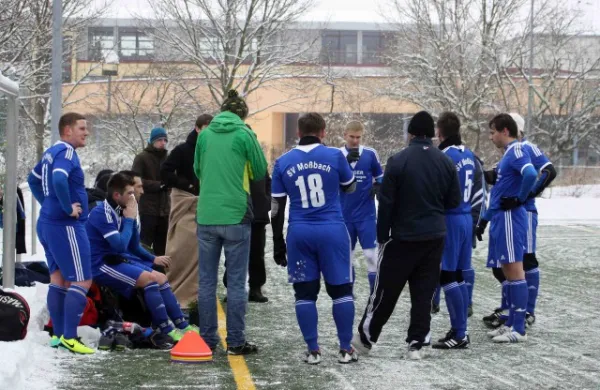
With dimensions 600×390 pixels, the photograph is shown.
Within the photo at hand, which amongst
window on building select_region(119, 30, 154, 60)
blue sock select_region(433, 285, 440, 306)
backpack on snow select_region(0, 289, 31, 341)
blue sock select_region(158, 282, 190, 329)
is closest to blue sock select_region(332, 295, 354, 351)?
blue sock select_region(158, 282, 190, 329)

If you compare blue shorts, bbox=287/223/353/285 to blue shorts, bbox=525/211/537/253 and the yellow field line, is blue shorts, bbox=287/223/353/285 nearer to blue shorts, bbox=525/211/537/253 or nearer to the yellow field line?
the yellow field line

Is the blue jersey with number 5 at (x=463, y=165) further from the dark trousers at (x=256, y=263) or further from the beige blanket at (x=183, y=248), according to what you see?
the dark trousers at (x=256, y=263)

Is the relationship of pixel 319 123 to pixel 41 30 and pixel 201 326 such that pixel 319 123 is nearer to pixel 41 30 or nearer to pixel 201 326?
pixel 201 326

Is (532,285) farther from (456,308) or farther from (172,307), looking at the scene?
(172,307)

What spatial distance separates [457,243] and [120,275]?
2.87 metres

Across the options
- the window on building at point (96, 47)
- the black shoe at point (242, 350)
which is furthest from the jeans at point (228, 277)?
the window on building at point (96, 47)

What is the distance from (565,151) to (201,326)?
3690cm

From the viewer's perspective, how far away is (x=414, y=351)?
9133 millimetres

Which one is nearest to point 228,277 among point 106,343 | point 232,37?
point 106,343

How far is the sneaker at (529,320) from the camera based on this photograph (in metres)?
11.1

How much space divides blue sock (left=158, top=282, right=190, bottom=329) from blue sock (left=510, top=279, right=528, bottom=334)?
112 inches

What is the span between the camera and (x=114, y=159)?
46.0 metres

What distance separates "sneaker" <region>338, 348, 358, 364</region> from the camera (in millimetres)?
8812

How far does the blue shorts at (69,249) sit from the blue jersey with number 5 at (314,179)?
5.54ft
